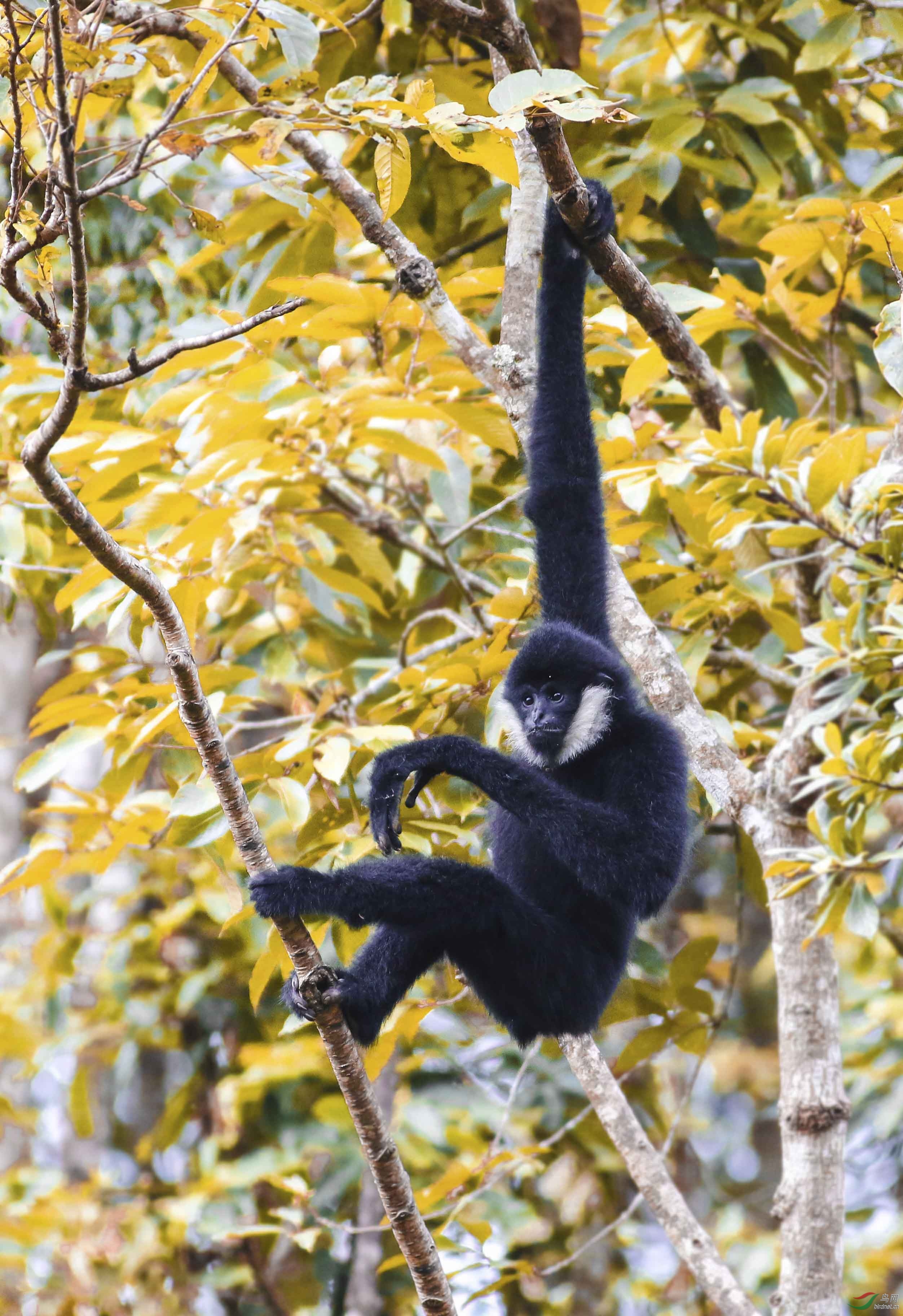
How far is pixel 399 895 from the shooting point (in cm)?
318

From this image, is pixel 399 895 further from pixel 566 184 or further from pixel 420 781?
pixel 566 184

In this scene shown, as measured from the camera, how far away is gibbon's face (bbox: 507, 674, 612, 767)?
3.58m

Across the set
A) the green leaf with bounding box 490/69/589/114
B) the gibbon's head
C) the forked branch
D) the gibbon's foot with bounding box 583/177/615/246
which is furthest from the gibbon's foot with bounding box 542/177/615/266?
the forked branch

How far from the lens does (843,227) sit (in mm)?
3832

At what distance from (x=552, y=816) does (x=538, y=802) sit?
51 millimetres

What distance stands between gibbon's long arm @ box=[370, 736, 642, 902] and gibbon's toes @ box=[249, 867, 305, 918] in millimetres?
290

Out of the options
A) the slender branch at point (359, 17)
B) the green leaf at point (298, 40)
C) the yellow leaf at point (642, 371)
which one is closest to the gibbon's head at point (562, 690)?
the yellow leaf at point (642, 371)

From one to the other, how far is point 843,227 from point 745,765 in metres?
1.75

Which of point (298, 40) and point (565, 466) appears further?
point (565, 466)

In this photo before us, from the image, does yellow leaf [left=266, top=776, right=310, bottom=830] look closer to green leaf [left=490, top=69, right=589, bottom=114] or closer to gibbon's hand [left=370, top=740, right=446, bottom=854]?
gibbon's hand [left=370, top=740, right=446, bottom=854]

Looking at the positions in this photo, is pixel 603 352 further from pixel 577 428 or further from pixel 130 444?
pixel 130 444

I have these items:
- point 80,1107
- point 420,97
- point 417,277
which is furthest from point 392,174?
point 80,1107

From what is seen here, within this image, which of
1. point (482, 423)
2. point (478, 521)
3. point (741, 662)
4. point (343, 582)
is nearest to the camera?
point (482, 423)

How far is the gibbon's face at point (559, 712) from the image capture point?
3580mm
